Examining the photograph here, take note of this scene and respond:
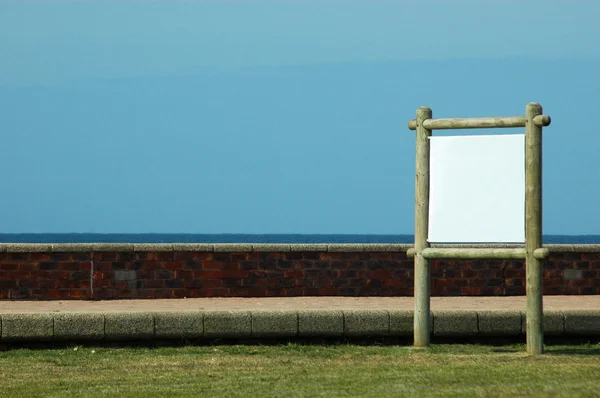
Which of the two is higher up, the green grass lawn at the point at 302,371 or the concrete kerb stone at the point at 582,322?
the concrete kerb stone at the point at 582,322

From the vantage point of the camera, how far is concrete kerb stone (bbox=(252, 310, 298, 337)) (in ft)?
32.3

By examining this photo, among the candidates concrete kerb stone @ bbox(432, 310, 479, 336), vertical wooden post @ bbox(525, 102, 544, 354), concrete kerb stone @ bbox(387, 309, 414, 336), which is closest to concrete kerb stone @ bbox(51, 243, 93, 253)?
concrete kerb stone @ bbox(387, 309, 414, 336)

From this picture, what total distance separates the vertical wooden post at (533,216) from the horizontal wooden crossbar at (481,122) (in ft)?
0.27

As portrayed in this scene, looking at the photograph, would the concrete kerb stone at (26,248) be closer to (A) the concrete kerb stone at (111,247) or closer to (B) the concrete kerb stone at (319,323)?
(A) the concrete kerb stone at (111,247)

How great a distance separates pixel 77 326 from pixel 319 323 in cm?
218

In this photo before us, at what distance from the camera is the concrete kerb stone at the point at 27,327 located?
9578 millimetres

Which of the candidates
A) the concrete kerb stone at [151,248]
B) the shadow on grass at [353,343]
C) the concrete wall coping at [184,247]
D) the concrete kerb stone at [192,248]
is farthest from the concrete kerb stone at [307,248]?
the shadow on grass at [353,343]

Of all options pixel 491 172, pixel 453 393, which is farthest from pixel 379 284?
pixel 453 393

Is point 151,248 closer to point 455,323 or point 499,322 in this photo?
point 455,323

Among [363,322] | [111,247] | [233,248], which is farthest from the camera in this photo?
[233,248]

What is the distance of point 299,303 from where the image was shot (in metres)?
12.5

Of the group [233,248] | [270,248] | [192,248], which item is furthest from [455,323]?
[192,248]

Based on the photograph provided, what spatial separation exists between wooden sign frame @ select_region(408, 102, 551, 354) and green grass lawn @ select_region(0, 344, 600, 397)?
0.35 meters

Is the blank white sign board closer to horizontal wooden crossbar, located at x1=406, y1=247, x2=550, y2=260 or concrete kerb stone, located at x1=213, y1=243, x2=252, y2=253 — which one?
horizontal wooden crossbar, located at x1=406, y1=247, x2=550, y2=260
